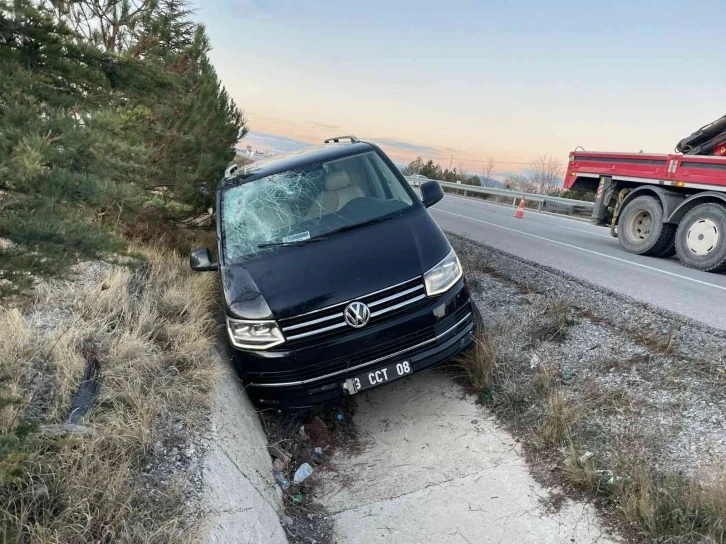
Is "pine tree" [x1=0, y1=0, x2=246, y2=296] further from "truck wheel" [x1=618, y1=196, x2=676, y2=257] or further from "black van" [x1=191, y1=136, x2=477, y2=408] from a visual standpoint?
"truck wheel" [x1=618, y1=196, x2=676, y2=257]

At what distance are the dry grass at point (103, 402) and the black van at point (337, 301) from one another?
1.76 ft

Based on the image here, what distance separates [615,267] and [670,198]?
2.20 m

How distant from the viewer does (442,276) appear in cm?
374

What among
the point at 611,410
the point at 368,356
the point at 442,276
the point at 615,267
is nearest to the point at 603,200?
the point at 615,267

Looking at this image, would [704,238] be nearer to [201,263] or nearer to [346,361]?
[346,361]

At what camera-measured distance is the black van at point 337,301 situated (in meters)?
3.45

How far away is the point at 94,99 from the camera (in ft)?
5.36

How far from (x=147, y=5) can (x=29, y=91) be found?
18.1 feet

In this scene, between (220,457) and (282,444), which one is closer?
(220,457)

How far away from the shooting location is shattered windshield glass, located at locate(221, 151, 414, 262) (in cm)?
417

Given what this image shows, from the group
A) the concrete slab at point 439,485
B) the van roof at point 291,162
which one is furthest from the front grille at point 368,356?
the van roof at point 291,162

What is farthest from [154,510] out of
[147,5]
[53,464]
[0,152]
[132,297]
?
[147,5]

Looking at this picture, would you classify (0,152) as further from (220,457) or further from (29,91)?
(220,457)

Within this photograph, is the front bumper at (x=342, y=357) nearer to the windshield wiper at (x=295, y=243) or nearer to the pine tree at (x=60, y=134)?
the windshield wiper at (x=295, y=243)
